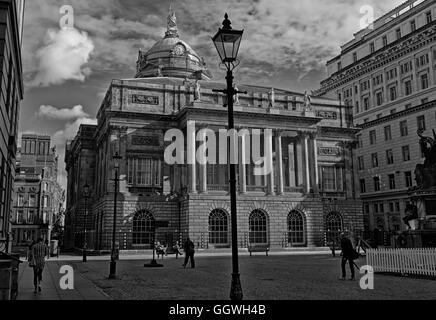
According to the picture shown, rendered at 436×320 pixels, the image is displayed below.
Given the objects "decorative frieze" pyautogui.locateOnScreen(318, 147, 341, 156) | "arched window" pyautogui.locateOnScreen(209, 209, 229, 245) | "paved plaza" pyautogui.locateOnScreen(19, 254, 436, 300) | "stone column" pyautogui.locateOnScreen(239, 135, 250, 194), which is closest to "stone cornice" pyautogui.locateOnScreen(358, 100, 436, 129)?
"decorative frieze" pyautogui.locateOnScreen(318, 147, 341, 156)

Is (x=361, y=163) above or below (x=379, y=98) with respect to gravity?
below

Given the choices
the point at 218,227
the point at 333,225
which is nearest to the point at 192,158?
the point at 218,227

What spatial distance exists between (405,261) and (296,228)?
115 feet

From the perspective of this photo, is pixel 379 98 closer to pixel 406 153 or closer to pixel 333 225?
pixel 406 153

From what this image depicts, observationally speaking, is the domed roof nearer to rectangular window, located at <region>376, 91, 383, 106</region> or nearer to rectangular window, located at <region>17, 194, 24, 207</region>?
rectangular window, located at <region>376, 91, 383, 106</region>

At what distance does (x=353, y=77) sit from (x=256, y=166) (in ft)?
97.5

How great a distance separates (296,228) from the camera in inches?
2109

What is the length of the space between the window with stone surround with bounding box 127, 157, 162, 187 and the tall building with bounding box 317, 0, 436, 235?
2645 cm

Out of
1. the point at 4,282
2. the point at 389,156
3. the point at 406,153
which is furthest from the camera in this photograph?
the point at 389,156

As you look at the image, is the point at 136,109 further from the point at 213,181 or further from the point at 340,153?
the point at 340,153

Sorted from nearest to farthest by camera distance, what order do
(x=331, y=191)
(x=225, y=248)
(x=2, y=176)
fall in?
(x=2, y=176)
(x=225, y=248)
(x=331, y=191)

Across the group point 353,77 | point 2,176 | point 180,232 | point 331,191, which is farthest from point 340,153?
point 2,176

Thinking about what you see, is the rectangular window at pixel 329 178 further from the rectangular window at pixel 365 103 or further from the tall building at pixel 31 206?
the tall building at pixel 31 206

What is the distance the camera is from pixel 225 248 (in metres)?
49.2
